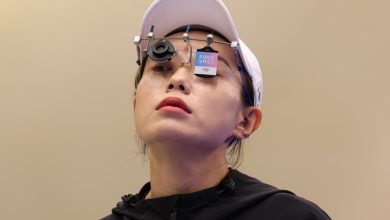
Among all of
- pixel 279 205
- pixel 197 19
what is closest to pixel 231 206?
pixel 279 205

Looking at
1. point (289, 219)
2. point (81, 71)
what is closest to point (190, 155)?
point (289, 219)

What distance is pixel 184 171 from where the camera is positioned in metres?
0.95

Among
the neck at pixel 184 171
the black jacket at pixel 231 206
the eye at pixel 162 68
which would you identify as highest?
the eye at pixel 162 68

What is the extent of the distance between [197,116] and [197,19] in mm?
283

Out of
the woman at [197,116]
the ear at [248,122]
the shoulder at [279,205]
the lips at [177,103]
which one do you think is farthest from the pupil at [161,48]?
the shoulder at [279,205]

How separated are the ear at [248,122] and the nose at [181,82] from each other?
0.62ft

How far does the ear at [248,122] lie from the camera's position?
3.35ft

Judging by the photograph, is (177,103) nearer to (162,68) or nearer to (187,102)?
(187,102)

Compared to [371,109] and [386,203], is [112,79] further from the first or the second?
[386,203]

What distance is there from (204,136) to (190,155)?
0.07 m

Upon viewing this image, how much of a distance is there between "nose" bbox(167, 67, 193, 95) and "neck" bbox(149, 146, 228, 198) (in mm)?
137

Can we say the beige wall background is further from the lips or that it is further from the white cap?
the lips

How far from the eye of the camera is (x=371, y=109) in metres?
1.33

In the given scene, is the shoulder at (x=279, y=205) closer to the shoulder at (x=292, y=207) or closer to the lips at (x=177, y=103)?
the shoulder at (x=292, y=207)
